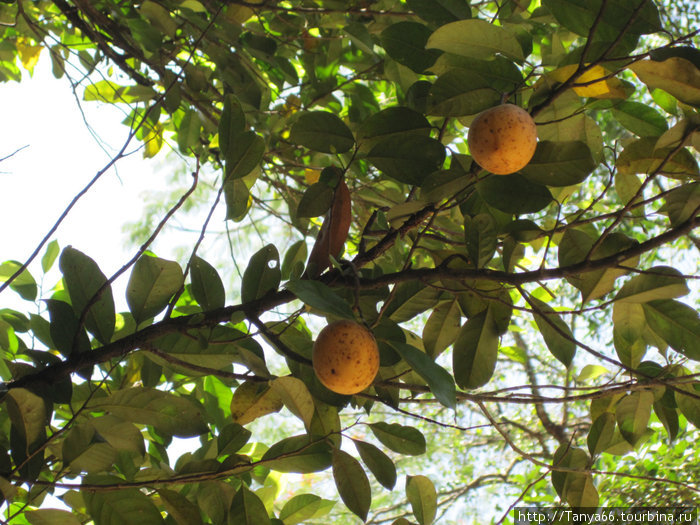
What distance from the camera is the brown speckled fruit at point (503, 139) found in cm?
53

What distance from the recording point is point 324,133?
73cm

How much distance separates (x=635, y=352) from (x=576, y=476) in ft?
0.59

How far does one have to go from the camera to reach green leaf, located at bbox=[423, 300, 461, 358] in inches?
30.0

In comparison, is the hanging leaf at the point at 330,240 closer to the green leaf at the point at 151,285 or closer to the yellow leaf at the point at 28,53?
the green leaf at the point at 151,285

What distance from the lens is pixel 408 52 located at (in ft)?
2.26

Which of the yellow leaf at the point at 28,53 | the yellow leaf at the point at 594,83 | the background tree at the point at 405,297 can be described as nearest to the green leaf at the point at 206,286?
the background tree at the point at 405,297

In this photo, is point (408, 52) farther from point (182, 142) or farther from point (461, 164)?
point (182, 142)

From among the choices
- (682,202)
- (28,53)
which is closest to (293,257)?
(682,202)

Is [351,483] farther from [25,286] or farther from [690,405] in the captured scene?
[25,286]

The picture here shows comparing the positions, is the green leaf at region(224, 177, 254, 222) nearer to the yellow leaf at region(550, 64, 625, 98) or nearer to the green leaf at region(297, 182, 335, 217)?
the green leaf at region(297, 182, 335, 217)

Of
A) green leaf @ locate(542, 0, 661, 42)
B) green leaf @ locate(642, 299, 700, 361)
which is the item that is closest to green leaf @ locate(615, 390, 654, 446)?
green leaf @ locate(642, 299, 700, 361)

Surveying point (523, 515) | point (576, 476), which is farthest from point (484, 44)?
point (523, 515)

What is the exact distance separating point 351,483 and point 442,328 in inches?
8.5

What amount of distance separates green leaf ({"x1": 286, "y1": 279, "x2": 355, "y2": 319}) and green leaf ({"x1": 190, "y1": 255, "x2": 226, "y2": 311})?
23 centimetres
